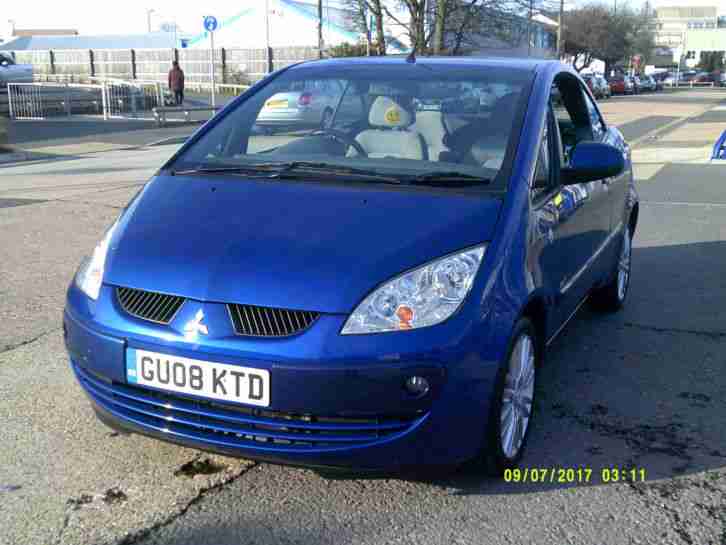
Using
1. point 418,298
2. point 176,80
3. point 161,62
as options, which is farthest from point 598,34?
point 418,298

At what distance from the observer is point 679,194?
11.3 meters

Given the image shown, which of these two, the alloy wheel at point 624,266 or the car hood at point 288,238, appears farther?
the alloy wheel at point 624,266

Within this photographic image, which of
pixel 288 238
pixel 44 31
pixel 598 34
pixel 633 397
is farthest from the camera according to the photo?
pixel 44 31

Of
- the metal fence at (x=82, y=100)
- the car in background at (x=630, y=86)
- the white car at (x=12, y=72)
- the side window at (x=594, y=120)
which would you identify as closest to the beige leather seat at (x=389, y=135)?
the side window at (x=594, y=120)

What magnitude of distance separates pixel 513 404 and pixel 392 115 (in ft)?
5.11

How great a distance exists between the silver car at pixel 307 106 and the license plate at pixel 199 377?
5.73 feet

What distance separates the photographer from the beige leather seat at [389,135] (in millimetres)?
3926

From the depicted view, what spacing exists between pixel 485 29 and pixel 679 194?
25734mm

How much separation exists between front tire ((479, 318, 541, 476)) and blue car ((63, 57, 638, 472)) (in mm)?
13

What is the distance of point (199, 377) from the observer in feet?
9.40

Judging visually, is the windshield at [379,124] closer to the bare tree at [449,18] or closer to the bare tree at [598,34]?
the bare tree at [449,18]

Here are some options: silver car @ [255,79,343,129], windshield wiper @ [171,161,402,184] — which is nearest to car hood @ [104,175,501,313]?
windshield wiper @ [171,161,402,184]

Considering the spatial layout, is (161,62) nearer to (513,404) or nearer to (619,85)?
(619,85)

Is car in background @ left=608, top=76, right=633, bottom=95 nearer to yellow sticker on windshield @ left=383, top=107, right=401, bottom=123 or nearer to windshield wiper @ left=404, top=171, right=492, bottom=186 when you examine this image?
yellow sticker on windshield @ left=383, top=107, right=401, bottom=123
